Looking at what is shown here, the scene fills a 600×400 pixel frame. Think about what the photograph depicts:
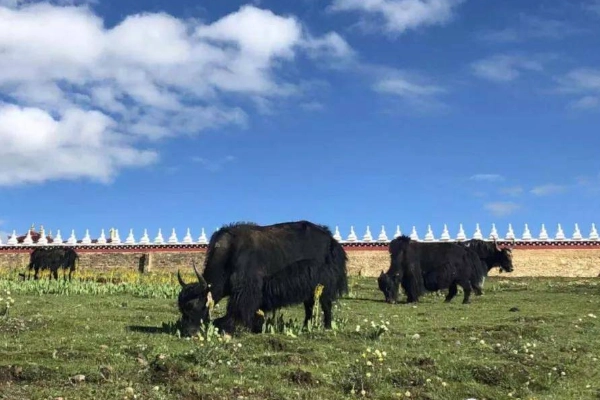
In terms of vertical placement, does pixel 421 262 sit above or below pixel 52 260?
below

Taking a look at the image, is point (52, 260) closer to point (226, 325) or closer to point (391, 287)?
point (391, 287)

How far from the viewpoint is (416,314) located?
13.3 metres

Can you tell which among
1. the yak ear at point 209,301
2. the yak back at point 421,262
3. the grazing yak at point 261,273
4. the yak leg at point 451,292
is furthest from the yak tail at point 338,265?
the yak leg at point 451,292

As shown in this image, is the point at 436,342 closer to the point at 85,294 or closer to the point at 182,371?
the point at 182,371

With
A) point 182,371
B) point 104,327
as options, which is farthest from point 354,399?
point 104,327

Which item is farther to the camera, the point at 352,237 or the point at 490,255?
the point at 352,237

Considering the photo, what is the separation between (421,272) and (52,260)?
44.5ft

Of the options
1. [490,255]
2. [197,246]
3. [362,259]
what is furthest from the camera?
[197,246]

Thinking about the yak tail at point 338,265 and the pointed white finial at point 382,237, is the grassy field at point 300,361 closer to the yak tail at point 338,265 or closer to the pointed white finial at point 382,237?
the yak tail at point 338,265

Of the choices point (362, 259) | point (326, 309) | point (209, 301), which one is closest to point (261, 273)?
point (209, 301)

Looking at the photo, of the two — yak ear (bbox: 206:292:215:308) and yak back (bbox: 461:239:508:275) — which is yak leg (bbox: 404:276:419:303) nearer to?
yak back (bbox: 461:239:508:275)

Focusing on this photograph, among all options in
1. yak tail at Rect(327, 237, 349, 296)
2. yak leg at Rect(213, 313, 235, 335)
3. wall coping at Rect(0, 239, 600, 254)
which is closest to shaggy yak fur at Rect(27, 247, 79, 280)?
wall coping at Rect(0, 239, 600, 254)

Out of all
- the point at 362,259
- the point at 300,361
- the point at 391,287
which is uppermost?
the point at 362,259

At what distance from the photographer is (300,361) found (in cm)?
695
